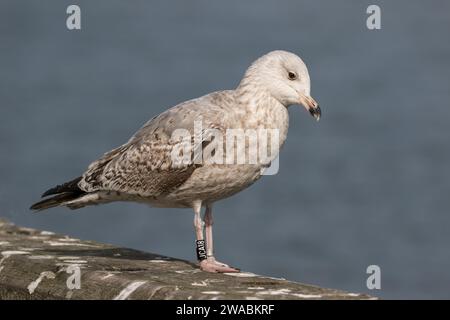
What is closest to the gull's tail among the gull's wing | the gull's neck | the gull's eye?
the gull's wing

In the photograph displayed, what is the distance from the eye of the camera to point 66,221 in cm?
2100

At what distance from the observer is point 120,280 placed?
7.80 m

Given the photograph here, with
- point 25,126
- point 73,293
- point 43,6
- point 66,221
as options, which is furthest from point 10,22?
point 73,293

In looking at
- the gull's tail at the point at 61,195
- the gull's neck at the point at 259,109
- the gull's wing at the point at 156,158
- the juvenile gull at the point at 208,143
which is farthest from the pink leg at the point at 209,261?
the gull's tail at the point at 61,195

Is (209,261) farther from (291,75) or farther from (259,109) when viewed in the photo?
(291,75)

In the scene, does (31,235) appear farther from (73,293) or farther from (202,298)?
(202,298)

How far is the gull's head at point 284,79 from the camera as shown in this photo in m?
9.22

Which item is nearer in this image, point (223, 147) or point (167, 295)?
point (167, 295)

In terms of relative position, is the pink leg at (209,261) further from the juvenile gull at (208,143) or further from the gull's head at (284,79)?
the gull's head at (284,79)

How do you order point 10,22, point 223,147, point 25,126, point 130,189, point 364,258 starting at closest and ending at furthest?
point 223,147 → point 130,189 → point 364,258 → point 25,126 → point 10,22

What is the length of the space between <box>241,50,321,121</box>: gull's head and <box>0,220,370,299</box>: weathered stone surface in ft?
4.74

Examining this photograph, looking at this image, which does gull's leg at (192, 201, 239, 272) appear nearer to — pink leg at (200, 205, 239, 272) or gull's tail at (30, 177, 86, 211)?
pink leg at (200, 205, 239, 272)

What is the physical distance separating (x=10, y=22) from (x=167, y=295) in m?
32.7

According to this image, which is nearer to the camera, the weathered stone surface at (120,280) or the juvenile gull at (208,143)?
the weathered stone surface at (120,280)
